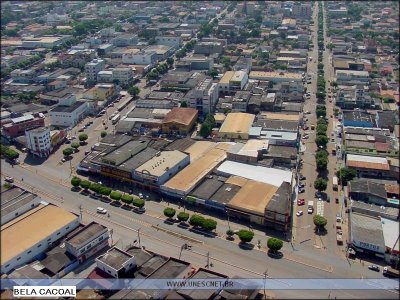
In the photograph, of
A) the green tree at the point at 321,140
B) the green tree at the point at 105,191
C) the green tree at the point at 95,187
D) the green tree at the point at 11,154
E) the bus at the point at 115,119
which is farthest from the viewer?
the bus at the point at 115,119

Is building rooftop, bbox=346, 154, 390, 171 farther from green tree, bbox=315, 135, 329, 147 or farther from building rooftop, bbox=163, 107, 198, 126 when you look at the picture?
building rooftop, bbox=163, 107, 198, 126

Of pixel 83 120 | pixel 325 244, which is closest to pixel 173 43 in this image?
pixel 83 120

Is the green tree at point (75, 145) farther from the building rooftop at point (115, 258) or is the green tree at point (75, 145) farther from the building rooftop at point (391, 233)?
the building rooftop at point (391, 233)

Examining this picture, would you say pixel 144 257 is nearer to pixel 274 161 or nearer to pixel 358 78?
pixel 274 161

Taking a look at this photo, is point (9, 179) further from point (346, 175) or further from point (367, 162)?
point (367, 162)

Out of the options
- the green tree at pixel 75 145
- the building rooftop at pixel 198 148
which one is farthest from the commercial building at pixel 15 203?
the building rooftop at pixel 198 148

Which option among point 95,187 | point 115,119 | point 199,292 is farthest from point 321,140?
point 199,292

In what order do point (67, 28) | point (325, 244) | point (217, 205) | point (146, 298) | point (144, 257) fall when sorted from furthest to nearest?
1. point (67, 28)
2. point (217, 205)
3. point (325, 244)
4. point (144, 257)
5. point (146, 298)
